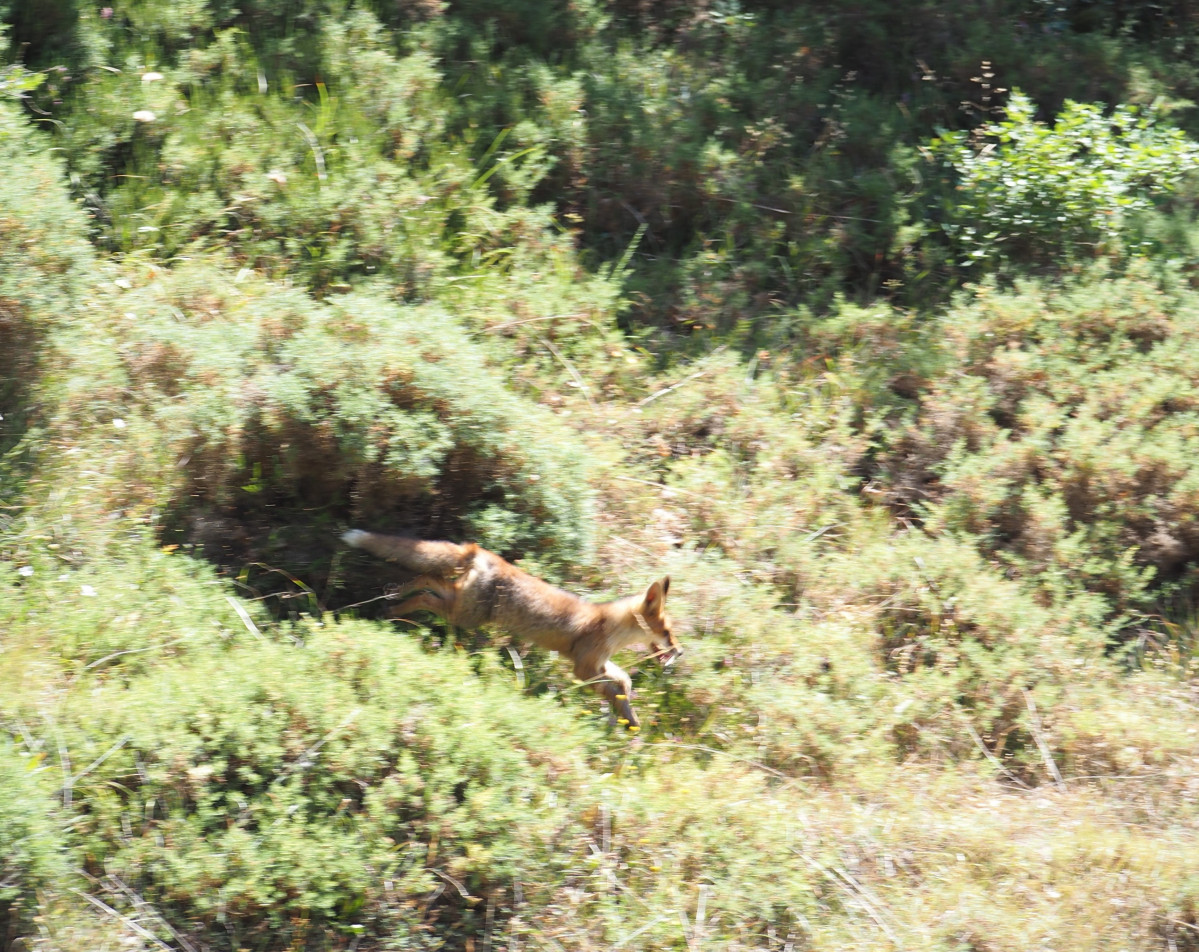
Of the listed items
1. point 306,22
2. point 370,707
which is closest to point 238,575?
point 370,707

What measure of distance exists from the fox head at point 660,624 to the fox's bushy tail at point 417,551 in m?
0.98

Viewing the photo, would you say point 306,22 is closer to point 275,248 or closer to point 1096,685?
point 275,248

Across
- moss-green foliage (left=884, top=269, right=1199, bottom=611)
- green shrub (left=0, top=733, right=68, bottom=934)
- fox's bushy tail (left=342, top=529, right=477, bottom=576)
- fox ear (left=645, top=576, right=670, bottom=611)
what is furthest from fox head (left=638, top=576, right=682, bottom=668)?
green shrub (left=0, top=733, right=68, bottom=934)

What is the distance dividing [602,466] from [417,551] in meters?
1.70

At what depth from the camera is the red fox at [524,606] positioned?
5.65 metres

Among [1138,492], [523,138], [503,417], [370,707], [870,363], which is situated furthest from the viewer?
[523,138]

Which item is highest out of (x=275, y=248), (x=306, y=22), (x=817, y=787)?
(x=306, y=22)

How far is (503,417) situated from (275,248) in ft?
8.62

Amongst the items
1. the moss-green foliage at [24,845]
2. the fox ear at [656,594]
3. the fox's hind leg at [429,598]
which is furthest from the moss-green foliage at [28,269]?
the fox ear at [656,594]

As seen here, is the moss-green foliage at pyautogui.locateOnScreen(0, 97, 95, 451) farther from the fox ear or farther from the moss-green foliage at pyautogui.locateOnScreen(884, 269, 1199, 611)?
the moss-green foliage at pyautogui.locateOnScreen(884, 269, 1199, 611)

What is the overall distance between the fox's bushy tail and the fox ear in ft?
3.16

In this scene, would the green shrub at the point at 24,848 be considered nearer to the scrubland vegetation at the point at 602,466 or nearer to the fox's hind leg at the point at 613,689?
the scrubland vegetation at the point at 602,466

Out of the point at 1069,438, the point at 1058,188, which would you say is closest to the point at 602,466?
the point at 1069,438

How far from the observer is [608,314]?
8281 millimetres
